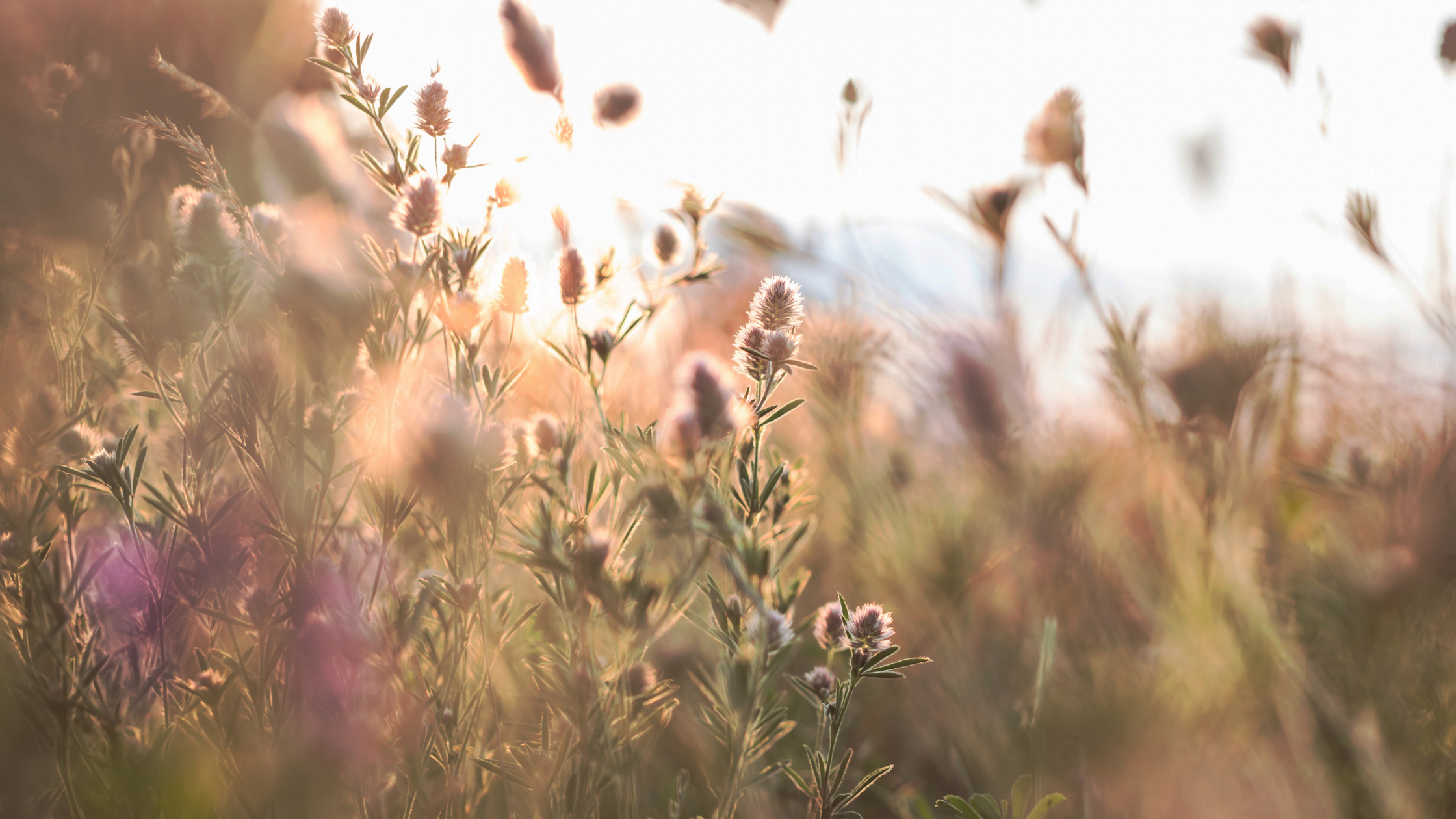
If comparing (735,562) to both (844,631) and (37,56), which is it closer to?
(844,631)

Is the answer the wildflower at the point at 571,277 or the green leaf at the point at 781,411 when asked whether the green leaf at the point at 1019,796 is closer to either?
the green leaf at the point at 781,411

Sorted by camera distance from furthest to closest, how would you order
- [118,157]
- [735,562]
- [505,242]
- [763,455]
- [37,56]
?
[37,56]
[118,157]
[505,242]
[763,455]
[735,562]

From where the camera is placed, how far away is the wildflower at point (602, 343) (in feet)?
1.71

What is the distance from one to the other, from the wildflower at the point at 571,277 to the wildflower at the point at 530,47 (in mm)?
178

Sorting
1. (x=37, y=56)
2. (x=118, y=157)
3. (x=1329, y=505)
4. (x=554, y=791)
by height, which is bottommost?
(x=554, y=791)

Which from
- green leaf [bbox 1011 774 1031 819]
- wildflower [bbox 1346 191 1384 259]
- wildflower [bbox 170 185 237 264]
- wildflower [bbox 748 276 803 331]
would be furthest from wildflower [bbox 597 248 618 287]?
wildflower [bbox 1346 191 1384 259]

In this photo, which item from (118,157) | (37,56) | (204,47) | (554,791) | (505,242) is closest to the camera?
(554,791)

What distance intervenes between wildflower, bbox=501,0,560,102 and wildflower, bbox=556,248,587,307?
18 centimetres

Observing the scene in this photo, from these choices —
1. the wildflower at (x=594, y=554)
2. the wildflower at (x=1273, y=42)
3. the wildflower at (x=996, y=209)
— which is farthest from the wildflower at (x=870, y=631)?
the wildflower at (x=1273, y=42)

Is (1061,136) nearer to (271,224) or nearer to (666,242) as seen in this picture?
(666,242)

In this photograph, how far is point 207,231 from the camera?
621 millimetres

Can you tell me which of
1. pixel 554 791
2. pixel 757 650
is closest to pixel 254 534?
pixel 554 791

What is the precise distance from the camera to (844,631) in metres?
0.44

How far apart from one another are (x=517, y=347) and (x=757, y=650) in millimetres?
446
